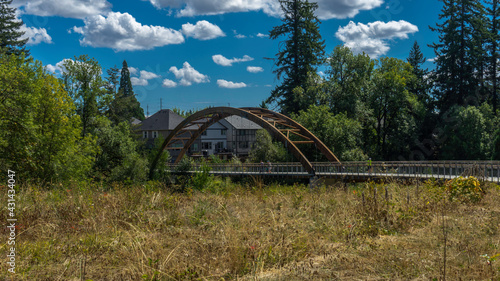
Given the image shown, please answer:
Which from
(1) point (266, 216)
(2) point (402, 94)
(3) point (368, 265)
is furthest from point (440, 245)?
(2) point (402, 94)

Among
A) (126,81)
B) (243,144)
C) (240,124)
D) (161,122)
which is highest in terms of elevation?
(126,81)

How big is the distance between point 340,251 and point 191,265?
6.80ft

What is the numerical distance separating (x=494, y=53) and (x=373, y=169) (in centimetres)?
2622

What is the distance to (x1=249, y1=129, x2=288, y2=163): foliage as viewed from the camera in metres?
42.6

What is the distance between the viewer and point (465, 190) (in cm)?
823

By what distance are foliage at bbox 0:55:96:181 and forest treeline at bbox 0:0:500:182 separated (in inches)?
4.6

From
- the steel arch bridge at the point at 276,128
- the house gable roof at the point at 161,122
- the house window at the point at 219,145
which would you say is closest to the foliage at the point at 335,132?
the steel arch bridge at the point at 276,128

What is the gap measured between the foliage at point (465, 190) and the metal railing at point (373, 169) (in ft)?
4.31

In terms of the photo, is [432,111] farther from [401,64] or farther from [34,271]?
[34,271]

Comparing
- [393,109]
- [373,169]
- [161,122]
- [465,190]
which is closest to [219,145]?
[161,122]

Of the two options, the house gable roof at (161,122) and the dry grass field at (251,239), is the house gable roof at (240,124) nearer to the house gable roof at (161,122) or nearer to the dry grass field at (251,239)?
the house gable roof at (161,122)

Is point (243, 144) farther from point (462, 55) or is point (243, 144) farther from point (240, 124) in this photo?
point (462, 55)

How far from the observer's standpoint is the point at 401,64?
4784cm

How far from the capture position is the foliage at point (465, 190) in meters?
8.01
